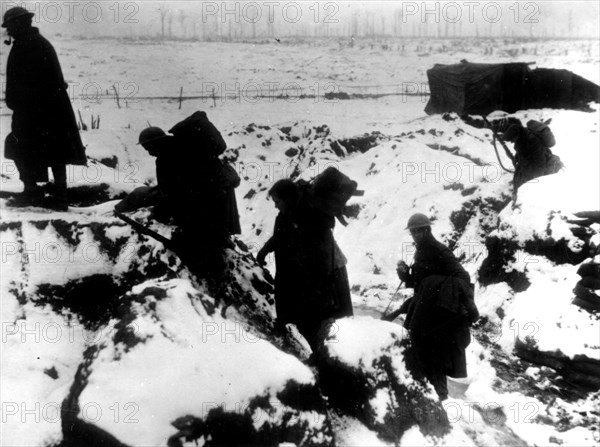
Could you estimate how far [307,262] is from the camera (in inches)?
165

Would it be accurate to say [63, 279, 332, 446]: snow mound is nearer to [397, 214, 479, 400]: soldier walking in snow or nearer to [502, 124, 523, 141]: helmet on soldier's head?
[397, 214, 479, 400]: soldier walking in snow

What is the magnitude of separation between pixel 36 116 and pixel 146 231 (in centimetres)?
141

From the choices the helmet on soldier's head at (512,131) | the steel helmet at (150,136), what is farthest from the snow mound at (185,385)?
the helmet on soldier's head at (512,131)

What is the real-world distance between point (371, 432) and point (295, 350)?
4.21 ft

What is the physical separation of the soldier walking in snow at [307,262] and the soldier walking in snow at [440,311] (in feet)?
2.21

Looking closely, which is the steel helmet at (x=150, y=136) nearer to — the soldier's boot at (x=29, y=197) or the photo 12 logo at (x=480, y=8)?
the soldier's boot at (x=29, y=197)

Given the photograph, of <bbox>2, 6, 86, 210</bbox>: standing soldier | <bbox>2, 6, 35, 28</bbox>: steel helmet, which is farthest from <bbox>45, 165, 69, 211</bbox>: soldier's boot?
<bbox>2, 6, 35, 28</bbox>: steel helmet

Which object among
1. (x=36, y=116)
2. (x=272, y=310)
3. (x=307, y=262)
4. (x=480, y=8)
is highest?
(x=480, y=8)

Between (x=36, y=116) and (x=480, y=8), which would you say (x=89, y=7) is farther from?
(x=36, y=116)

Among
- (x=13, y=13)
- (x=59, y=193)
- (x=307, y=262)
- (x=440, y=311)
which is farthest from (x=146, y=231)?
(x=440, y=311)

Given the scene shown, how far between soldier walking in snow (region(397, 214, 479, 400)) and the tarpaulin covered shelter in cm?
1505

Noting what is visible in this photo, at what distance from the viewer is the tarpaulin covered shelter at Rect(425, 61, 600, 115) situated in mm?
17781

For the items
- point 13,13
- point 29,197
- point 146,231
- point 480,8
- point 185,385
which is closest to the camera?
point 185,385

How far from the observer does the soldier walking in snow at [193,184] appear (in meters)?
4.26
